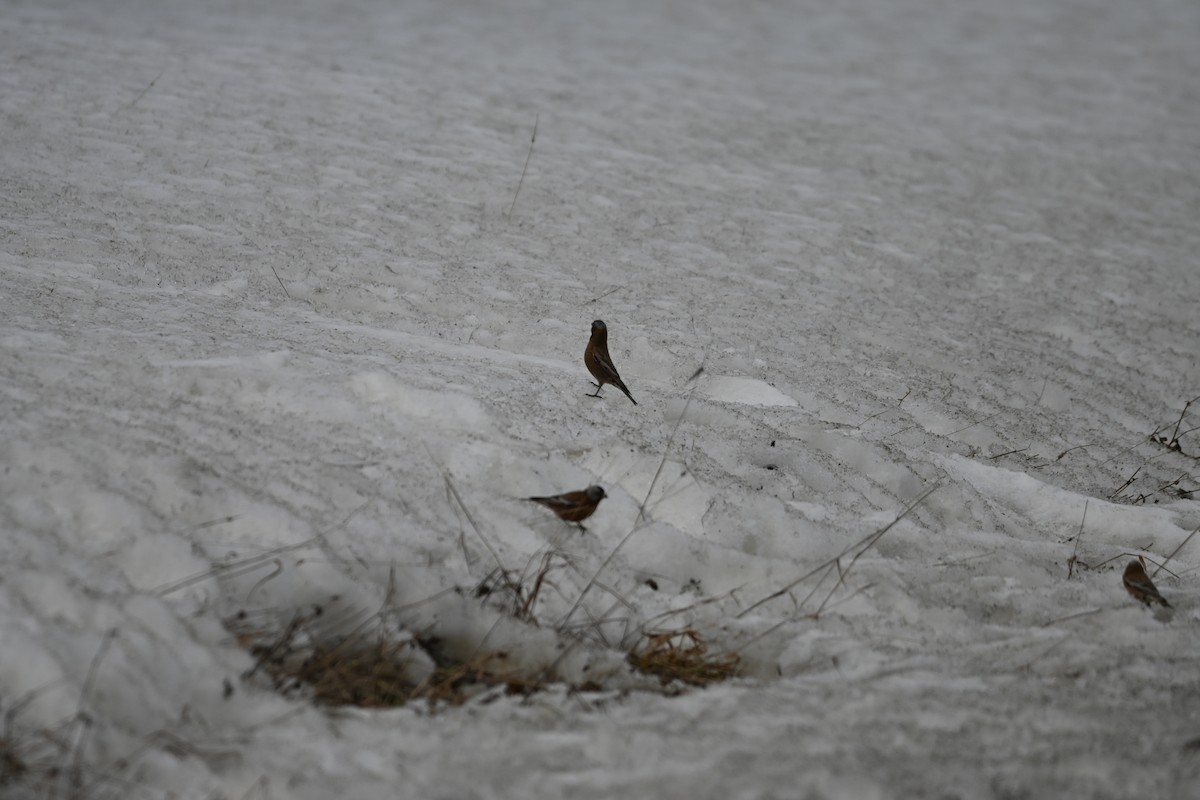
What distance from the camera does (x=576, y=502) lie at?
11.3 feet

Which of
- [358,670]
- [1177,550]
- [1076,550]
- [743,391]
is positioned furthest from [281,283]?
[1177,550]

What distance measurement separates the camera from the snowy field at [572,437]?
99.5 inches

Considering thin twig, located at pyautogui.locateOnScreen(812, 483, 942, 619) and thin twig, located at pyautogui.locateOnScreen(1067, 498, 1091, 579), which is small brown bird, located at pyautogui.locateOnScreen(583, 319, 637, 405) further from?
thin twig, located at pyautogui.locateOnScreen(1067, 498, 1091, 579)

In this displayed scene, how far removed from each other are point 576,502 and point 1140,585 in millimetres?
2045

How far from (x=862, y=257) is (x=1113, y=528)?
3330 millimetres

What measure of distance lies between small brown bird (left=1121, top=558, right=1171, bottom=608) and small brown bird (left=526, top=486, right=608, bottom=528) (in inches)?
75.3

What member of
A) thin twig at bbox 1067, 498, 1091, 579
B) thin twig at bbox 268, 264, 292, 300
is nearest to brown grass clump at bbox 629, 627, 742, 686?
thin twig at bbox 1067, 498, 1091, 579

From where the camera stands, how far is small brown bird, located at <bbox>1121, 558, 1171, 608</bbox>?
3473mm

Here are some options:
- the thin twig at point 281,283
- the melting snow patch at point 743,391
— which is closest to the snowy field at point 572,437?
the melting snow patch at point 743,391

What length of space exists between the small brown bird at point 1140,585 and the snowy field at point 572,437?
0.06 m

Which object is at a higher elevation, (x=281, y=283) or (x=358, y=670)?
(x=281, y=283)

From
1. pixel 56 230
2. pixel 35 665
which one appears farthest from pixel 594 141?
pixel 35 665

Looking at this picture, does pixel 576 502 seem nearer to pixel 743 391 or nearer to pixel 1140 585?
pixel 743 391

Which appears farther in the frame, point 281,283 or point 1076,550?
point 281,283
